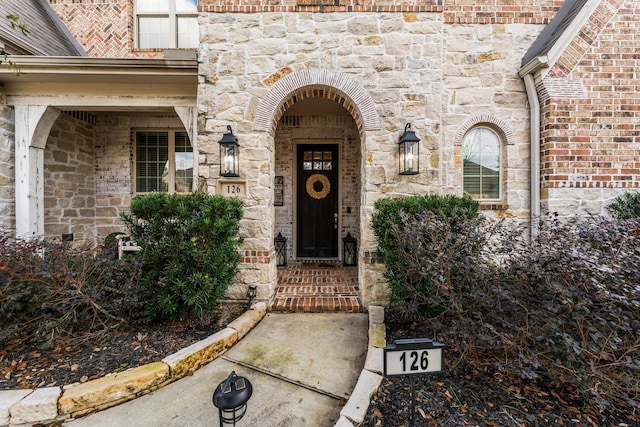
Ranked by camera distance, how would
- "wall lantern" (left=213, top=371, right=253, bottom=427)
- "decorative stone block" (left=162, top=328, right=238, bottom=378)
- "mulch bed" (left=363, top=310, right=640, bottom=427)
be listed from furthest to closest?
"decorative stone block" (left=162, top=328, right=238, bottom=378), "mulch bed" (left=363, top=310, right=640, bottom=427), "wall lantern" (left=213, top=371, right=253, bottom=427)

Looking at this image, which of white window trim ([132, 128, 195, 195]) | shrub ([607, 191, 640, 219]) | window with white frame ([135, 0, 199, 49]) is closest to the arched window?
shrub ([607, 191, 640, 219])

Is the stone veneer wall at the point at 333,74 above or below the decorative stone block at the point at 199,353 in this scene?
above

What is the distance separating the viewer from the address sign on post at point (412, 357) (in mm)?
1626

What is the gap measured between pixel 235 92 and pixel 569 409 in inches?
181

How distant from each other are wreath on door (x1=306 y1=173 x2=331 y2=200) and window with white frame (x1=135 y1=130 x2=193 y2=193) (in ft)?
8.43

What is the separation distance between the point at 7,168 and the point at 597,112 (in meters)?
9.23

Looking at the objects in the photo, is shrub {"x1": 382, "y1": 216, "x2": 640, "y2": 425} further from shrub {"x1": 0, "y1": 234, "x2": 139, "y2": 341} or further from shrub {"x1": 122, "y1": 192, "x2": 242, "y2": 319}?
shrub {"x1": 0, "y1": 234, "x2": 139, "y2": 341}

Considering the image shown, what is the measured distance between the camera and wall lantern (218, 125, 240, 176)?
3.61 metres

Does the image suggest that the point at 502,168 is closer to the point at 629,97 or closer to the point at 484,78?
the point at 484,78

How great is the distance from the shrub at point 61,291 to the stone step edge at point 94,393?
2.34 ft

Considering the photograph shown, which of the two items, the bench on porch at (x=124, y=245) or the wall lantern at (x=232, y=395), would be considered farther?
the bench on porch at (x=124, y=245)

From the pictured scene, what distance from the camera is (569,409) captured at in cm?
185

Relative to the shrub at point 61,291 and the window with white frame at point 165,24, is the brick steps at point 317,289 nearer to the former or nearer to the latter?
the shrub at point 61,291

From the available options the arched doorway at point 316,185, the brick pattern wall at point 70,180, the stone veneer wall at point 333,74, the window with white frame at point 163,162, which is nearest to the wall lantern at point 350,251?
the arched doorway at point 316,185
